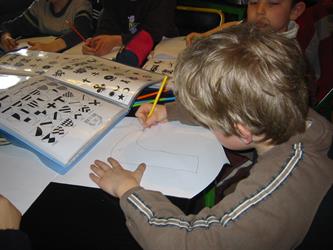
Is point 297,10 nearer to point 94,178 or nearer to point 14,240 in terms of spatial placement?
point 94,178

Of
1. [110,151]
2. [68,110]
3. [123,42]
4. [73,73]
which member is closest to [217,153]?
[110,151]

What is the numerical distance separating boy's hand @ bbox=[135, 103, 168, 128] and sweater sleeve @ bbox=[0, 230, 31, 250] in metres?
0.35

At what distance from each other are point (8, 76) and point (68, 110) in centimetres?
27

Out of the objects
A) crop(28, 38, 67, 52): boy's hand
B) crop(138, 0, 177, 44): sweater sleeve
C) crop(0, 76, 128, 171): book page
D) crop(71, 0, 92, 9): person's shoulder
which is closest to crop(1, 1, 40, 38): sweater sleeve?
crop(71, 0, 92, 9): person's shoulder

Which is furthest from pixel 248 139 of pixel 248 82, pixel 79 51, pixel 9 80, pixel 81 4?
pixel 81 4

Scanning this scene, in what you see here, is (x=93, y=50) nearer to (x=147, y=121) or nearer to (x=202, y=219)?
(x=147, y=121)

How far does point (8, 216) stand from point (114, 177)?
0.59ft

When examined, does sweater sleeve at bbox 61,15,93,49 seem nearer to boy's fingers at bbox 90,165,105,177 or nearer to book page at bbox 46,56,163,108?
book page at bbox 46,56,163,108

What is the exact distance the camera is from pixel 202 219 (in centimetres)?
47

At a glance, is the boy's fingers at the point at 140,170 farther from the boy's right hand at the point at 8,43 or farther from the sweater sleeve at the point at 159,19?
the boy's right hand at the point at 8,43

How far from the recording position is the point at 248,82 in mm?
435

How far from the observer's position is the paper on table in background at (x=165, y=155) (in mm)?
544

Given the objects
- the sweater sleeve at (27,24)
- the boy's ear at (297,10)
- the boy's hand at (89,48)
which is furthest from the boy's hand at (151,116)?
the sweater sleeve at (27,24)

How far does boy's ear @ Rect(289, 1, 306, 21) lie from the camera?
43.5 inches
